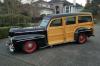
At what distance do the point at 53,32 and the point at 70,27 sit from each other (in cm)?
120

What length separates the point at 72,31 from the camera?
10102mm

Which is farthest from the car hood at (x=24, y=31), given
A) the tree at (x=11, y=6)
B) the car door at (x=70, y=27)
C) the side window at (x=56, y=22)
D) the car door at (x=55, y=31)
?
the tree at (x=11, y=6)

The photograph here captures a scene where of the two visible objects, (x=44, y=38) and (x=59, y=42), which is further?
(x=59, y=42)

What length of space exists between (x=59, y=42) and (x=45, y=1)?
146ft

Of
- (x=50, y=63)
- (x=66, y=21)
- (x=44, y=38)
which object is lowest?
(x=50, y=63)

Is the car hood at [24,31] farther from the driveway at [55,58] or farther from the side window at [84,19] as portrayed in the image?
the side window at [84,19]

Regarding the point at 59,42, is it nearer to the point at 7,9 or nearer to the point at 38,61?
the point at 38,61

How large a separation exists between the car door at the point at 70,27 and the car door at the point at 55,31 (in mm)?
345

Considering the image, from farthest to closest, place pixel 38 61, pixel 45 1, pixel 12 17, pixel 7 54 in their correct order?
pixel 45 1 → pixel 12 17 → pixel 7 54 → pixel 38 61

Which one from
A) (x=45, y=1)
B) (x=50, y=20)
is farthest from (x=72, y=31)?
(x=45, y=1)

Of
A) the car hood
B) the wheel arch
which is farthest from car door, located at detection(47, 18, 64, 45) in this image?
the wheel arch

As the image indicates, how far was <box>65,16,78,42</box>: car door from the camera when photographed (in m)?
9.89

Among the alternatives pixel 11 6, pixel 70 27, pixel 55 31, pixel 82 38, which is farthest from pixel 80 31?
pixel 11 6

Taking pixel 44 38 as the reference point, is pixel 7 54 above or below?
below
